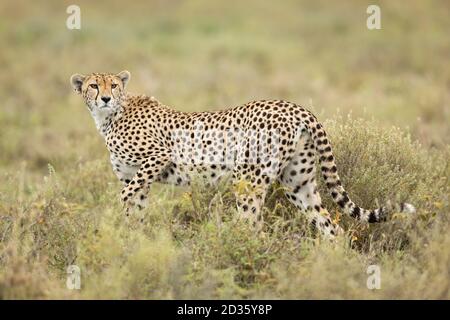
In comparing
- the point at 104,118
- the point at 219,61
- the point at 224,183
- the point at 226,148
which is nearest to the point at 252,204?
the point at 224,183

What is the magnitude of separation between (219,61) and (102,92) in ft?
32.5

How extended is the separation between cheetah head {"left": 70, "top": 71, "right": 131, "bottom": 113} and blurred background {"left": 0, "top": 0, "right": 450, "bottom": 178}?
2.15 metres

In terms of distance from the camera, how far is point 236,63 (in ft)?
52.0

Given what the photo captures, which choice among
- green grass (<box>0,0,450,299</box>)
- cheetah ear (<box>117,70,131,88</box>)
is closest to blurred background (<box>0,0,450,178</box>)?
green grass (<box>0,0,450,299</box>)

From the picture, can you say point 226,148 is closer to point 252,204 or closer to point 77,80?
point 252,204

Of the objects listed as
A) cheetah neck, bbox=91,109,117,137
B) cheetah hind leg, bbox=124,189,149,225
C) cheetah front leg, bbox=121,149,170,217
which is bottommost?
cheetah hind leg, bbox=124,189,149,225

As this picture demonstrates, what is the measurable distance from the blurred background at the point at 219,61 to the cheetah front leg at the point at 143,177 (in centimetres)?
250

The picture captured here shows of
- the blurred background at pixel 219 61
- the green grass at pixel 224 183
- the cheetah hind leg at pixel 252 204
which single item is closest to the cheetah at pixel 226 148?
the cheetah hind leg at pixel 252 204

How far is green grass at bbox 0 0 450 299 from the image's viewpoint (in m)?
4.93

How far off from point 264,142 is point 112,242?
1249 millimetres

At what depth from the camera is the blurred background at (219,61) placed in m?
11.0

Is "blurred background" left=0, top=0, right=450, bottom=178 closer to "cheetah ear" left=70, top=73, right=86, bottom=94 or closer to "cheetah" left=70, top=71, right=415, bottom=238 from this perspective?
"cheetah ear" left=70, top=73, right=86, bottom=94

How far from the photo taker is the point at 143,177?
237 inches
